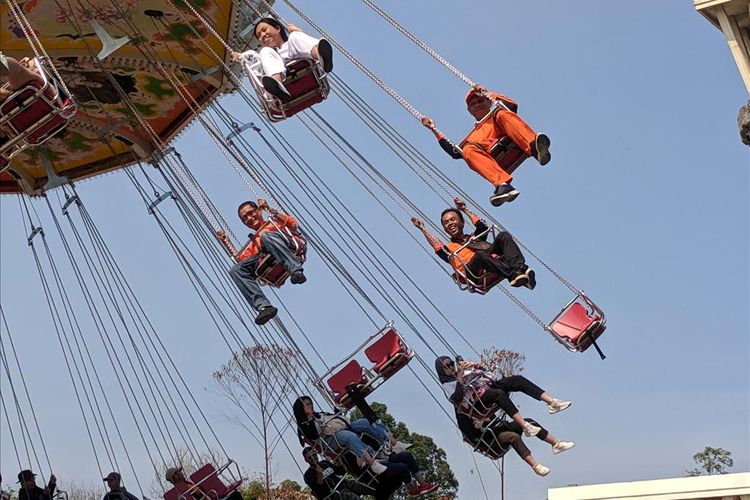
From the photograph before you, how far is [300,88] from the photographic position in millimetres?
11195

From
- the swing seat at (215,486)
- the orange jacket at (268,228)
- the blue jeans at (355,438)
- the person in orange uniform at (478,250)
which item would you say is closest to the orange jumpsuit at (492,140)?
the person in orange uniform at (478,250)

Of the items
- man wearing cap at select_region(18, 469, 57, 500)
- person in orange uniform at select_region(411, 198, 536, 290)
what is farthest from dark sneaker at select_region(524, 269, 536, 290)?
man wearing cap at select_region(18, 469, 57, 500)

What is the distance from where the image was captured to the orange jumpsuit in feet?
37.2

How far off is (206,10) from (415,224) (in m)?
3.96

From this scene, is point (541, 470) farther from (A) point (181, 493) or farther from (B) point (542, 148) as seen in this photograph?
(A) point (181, 493)

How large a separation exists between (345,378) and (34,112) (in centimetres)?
437

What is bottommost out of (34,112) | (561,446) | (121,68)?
(561,446)

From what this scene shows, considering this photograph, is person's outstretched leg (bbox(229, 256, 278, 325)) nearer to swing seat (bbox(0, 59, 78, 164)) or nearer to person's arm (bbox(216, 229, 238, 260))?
person's arm (bbox(216, 229, 238, 260))

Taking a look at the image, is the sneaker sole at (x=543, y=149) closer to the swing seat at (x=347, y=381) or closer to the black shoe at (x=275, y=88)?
the black shoe at (x=275, y=88)

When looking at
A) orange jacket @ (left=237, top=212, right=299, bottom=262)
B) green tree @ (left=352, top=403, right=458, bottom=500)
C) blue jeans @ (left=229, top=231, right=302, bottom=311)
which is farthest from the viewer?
green tree @ (left=352, top=403, right=458, bottom=500)

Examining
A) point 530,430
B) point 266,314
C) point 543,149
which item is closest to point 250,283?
point 266,314

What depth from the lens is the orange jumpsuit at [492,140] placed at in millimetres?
11344

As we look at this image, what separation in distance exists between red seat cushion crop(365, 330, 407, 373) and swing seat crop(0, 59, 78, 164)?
3.99m

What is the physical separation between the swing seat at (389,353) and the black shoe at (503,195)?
7.26ft
